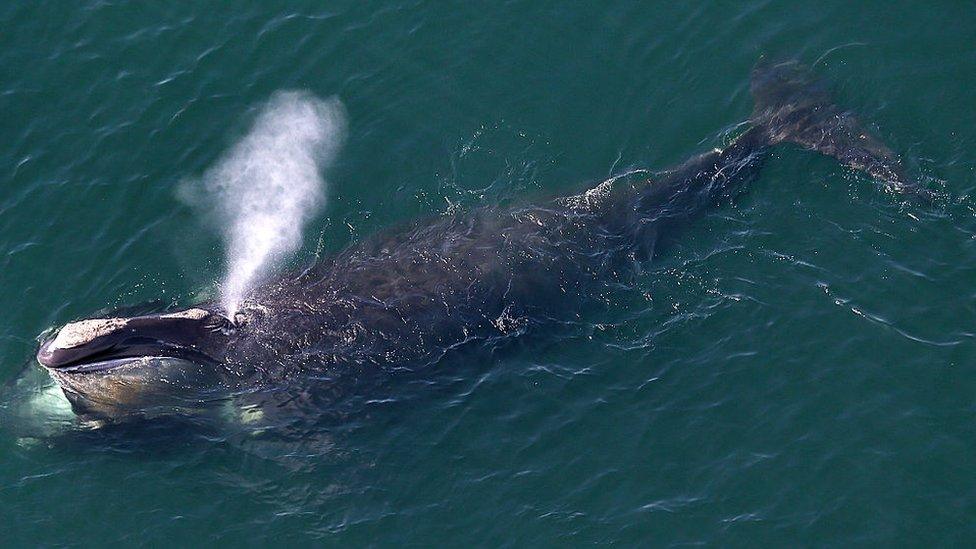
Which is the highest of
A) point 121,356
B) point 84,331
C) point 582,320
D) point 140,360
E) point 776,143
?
point 776,143

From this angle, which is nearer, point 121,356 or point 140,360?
point 121,356

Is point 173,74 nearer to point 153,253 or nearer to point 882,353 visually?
point 153,253

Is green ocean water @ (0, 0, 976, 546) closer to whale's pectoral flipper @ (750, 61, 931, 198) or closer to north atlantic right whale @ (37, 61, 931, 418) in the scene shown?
whale's pectoral flipper @ (750, 61, 931, 198)

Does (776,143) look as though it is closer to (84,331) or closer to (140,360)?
(140,360)

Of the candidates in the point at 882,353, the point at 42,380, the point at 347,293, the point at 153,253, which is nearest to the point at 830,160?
the point at 882,353

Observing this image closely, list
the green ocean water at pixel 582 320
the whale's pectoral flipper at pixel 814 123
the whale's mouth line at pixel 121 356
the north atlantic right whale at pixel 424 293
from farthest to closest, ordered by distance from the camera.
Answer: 1. the whale's pectoral flipper at pixel 814 123
2. the north atlantic right whale at pixel 424 293
3. the whale's mouth line at pixel 121 356
4. the green ocean water at pixel 582 320

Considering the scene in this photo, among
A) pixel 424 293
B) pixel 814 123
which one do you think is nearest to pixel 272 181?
pixel 424 293

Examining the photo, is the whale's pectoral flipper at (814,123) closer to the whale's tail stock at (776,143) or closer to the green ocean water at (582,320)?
the whale's tail stock at (776,143)

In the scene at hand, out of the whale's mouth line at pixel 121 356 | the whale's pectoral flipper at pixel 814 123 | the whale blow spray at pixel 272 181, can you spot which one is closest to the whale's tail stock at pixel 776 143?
the whale's pectoral flipper at pixel 814 123
